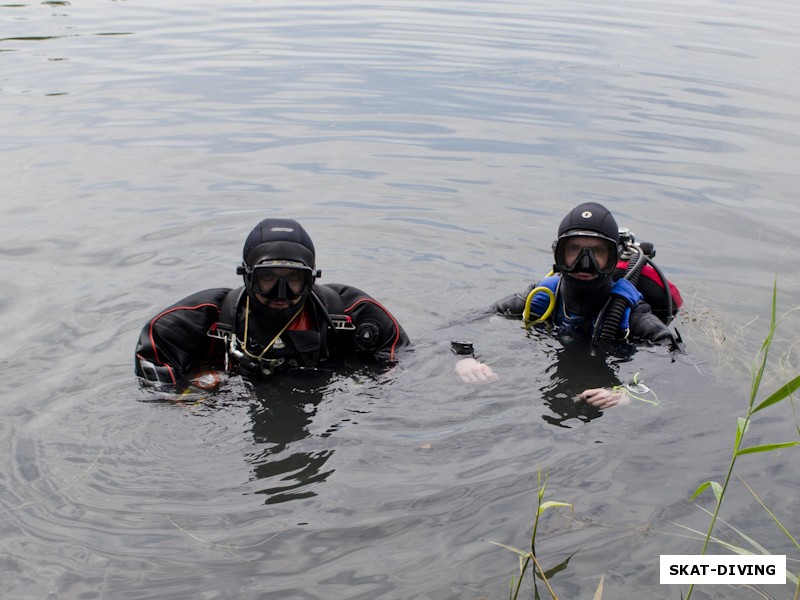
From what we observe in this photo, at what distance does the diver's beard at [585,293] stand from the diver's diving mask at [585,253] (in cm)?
9

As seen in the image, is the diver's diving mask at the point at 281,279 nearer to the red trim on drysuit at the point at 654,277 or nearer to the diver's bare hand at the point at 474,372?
the diver's bare hand at the point at 474,372

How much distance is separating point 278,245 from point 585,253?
1917 mm

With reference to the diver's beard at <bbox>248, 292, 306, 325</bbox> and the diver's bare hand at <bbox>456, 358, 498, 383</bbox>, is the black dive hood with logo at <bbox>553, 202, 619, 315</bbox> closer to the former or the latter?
the diver's bare hand at <bbox>456, 358, 498, 383</bbox>

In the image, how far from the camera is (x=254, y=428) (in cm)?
467

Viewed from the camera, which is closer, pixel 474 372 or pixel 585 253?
pixel 474 372

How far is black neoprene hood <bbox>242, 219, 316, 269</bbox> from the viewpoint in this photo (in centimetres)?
478

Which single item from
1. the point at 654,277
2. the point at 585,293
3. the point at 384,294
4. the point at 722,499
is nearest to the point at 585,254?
the point at 585,293

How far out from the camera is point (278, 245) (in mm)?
Answer: 4797

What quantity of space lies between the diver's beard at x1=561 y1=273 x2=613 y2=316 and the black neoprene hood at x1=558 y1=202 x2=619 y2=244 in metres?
0.28

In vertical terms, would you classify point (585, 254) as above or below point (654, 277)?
above

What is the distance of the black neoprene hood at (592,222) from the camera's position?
5.52 metres

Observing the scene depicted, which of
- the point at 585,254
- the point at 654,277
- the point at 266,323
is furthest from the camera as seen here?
the point at 654,277

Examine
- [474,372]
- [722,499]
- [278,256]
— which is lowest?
[474,372]

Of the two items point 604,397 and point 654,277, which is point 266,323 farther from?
point 654,277
